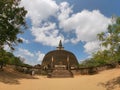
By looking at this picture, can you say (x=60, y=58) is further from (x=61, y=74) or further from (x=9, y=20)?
(x=9, y=20)

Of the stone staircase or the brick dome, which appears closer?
the stone staircase

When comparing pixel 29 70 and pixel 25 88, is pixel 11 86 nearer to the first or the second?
pixel 25 88

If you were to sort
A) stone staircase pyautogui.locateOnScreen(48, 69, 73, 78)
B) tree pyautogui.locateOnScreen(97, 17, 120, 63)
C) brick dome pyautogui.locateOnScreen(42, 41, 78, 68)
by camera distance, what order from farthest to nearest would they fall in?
brick dome pyautogui.locateOnScreen(42, 41, 78, 68), stone staircase pyautogui.locateOnScreen(48, 69, 73, 78), tree pyautogui.locateOnScreen(97, 17, 120, 63)

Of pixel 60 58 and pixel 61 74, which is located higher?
pixel 60 58

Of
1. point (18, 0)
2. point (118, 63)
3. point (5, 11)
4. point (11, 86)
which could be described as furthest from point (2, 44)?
point (118, 63)

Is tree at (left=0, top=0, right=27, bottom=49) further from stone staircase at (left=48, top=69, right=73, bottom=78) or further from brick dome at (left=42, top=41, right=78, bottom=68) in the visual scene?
brick dome at (left=42, top=41, right=78, bottom=68)

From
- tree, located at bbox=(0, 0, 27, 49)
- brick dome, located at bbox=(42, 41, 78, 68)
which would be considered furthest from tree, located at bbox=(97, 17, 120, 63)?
brick dome, located at bbox=(42, 41, 78, 68)

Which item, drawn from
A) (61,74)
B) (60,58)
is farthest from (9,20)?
(60,58)

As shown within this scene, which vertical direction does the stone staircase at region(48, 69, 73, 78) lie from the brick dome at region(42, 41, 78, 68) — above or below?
below

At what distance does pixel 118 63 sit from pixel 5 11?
16.4m

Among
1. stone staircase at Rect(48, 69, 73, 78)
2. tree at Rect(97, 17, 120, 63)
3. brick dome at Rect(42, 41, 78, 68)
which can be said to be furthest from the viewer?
brick dome at Rect(42, 41, 78, 68)

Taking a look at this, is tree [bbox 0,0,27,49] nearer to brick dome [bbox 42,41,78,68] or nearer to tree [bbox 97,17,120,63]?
tree [bbox 97,17,120,63]

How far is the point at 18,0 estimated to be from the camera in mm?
25406

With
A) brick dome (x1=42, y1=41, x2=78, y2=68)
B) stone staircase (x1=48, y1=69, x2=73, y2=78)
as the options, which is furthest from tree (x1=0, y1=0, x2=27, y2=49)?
brick dome (x1=42, y1=41, x2=78, y2=68)
